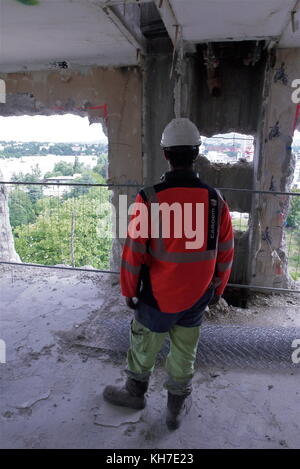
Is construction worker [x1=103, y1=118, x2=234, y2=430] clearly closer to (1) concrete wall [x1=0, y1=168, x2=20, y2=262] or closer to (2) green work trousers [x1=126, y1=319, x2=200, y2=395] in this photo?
(2) green work trousers [x1=126, y1=319, x2=200, y2=395]

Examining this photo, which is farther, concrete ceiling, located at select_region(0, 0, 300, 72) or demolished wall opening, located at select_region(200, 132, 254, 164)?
demolished wall opening, located at select_region(200, 132, 254, 164)

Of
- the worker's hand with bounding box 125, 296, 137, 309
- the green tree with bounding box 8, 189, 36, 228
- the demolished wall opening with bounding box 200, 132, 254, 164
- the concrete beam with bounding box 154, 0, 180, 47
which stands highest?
the concrete beam with bounding box 154, 0, 180, 47

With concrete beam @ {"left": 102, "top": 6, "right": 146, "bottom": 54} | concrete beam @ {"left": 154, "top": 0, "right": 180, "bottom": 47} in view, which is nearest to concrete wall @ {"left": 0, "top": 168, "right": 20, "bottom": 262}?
concrete beam @ {"left": 102, "top": 6, "right": 146, "bottom": 54}

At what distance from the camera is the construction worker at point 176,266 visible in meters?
1.90

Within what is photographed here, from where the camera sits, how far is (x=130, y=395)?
2424 millimetres

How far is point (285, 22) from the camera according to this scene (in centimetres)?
319

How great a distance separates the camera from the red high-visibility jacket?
190 centimetres

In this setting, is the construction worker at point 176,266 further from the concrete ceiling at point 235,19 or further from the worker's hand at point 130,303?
the concrete ceiling at point 235,19

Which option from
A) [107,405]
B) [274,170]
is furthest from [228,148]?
[107,405]

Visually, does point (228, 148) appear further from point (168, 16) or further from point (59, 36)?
point (59, 36)

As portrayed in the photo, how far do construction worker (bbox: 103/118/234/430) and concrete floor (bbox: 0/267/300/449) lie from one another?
0.22 meters

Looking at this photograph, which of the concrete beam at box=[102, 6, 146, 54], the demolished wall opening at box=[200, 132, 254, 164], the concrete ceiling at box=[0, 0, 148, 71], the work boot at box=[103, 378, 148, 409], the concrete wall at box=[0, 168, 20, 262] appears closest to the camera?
the work boot at box=[103, 378, 148, 409]

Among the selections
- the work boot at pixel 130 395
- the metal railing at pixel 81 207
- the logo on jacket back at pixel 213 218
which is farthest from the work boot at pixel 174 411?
the metal railing at pixel 81 207

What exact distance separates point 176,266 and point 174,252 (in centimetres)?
8
